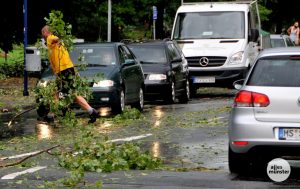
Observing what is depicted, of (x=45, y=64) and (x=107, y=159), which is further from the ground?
(x=45, y=64)

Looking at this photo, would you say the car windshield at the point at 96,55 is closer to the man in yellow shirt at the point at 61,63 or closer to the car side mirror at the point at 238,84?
the man in yellow shirt at the point at 61,63

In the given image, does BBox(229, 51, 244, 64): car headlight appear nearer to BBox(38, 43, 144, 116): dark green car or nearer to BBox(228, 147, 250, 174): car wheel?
BBox(38, 43, 144, 116): dark green car

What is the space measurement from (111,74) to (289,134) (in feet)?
30.3

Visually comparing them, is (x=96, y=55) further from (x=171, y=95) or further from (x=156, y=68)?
(x=171, y=95)

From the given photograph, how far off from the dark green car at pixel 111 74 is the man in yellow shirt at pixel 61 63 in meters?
0.52

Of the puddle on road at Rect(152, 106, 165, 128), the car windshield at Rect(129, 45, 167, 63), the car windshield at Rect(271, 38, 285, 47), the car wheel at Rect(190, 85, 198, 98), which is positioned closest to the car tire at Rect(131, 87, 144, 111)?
the puddle on road at Rect(152, 106, 165, 128)

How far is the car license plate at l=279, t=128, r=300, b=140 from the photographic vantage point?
1055 cm

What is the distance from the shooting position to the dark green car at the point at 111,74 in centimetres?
1919

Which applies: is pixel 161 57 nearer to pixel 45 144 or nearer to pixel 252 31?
pixel 252 31

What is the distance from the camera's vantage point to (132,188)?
968 cm

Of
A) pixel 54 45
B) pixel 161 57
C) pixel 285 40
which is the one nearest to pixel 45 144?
pixel 54 45

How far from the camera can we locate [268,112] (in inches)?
422

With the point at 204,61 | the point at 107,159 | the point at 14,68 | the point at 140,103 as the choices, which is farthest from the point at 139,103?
the point at 14,68

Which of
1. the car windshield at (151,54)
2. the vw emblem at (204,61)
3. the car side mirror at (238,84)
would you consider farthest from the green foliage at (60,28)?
the vw emblem at (204,61)
